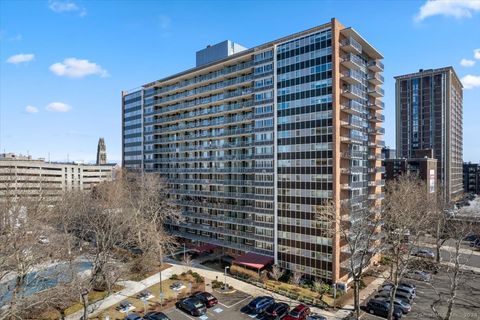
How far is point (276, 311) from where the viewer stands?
126ft

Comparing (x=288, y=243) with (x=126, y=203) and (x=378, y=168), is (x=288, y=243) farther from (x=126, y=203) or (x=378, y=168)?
(x=126, y=203)

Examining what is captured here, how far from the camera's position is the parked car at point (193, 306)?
39675 millimetres

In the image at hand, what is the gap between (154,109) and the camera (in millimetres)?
84312

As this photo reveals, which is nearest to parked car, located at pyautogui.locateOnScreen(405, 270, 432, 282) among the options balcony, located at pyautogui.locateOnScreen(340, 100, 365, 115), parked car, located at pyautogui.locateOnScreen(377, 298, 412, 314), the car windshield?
parked car, located at pyautogui.locateOnScreen(377, 298, 412, 314)

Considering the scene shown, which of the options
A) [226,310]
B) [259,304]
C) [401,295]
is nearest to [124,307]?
[226,310]

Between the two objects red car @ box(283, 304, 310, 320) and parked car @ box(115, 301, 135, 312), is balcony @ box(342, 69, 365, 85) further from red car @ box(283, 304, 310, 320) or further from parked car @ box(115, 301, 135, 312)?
parked car @ box(115, 301, 135, 312)

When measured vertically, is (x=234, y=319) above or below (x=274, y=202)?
below

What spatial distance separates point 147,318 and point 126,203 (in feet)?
112

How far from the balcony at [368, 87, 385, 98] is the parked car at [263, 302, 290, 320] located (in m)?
40.5

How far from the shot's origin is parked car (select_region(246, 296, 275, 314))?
3991 centimetres

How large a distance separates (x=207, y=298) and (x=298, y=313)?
39.5ft

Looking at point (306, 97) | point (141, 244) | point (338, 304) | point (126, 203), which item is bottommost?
point (338, 304)

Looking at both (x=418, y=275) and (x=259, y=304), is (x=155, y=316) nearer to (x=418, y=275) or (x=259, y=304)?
(x=259, y=304)

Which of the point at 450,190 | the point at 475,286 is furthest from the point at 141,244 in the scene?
the point at 450,190
